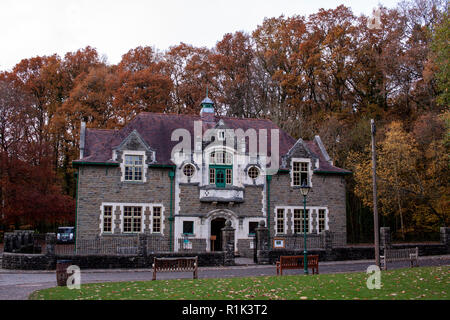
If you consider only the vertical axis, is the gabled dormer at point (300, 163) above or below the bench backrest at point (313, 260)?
above

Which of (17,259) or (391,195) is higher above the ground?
(391,195)

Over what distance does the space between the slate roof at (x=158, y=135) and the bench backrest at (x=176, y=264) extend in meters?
12.5

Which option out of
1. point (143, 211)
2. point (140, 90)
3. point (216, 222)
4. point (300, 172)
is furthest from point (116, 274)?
point (140, 90)

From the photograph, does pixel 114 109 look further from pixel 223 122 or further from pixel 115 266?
pixel 115 266

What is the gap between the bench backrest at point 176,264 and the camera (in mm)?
17141

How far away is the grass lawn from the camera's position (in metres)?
11.0

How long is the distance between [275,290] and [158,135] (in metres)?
20.8

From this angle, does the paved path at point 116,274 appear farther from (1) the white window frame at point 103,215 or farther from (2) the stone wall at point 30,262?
(1) the white window frame at point 103,215

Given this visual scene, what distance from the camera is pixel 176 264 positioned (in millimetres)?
17578

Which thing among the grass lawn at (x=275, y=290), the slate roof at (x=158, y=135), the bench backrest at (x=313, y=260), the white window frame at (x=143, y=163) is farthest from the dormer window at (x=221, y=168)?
the grass lawn at (x=275, y=290)

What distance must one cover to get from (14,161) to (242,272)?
937 inches

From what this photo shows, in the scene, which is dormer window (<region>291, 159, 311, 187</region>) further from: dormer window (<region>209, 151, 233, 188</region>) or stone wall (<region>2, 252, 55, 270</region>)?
stone wall (<region>2, 252, 55, 270</region>)
